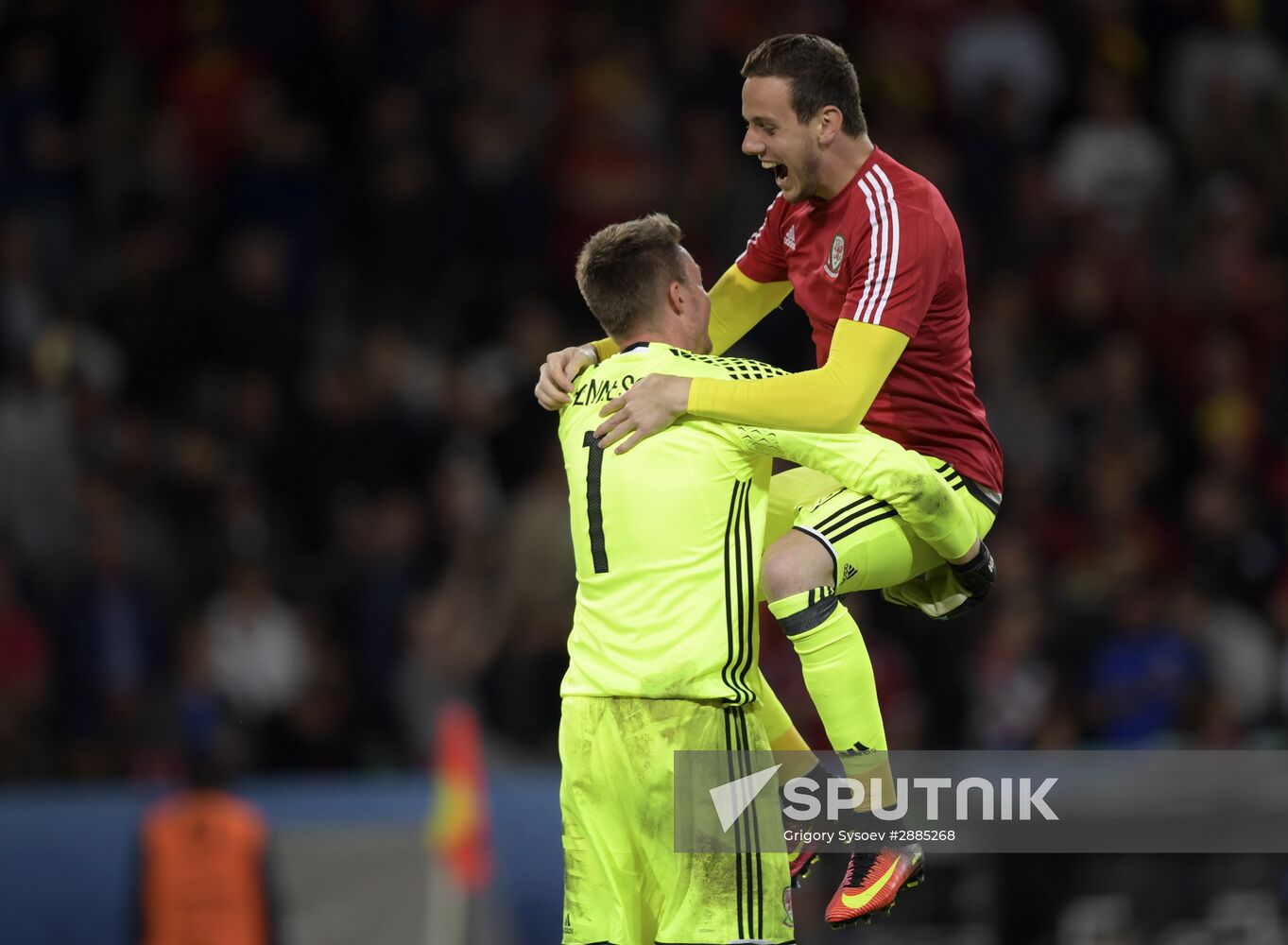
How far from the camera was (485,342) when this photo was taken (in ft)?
41.1

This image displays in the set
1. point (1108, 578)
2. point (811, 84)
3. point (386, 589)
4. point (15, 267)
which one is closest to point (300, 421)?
point (386, 589)

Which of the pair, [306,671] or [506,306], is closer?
[306,671]

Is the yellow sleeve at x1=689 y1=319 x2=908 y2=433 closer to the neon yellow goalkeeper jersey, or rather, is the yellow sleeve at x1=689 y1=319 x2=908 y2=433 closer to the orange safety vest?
the neon yellow goalkeeper jersey

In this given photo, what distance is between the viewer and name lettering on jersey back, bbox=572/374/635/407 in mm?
5395

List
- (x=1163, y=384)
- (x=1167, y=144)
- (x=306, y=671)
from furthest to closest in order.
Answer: (x=1167, y=144)
(x=1163, y=384)
(x=306, y=671)

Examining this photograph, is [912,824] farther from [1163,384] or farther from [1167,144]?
[1167,144]

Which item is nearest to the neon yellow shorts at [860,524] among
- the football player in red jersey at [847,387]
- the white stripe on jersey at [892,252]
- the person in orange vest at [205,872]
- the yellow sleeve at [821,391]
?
the football player in red jersey at [847,387]

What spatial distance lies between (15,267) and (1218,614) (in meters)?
7.08

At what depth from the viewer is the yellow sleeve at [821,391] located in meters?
5.25

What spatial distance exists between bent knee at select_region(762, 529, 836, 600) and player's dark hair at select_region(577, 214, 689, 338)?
2.30ft

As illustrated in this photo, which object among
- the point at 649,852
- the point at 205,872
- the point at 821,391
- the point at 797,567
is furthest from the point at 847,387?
the point at 205,872

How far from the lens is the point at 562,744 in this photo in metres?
5.37

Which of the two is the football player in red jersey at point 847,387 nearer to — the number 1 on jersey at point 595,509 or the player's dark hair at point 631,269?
the number 1 on jersey at point 595,509

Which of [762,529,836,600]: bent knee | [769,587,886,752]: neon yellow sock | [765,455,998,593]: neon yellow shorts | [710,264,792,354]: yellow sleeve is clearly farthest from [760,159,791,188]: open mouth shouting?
[769,587,886,752]: neon yellow sock
